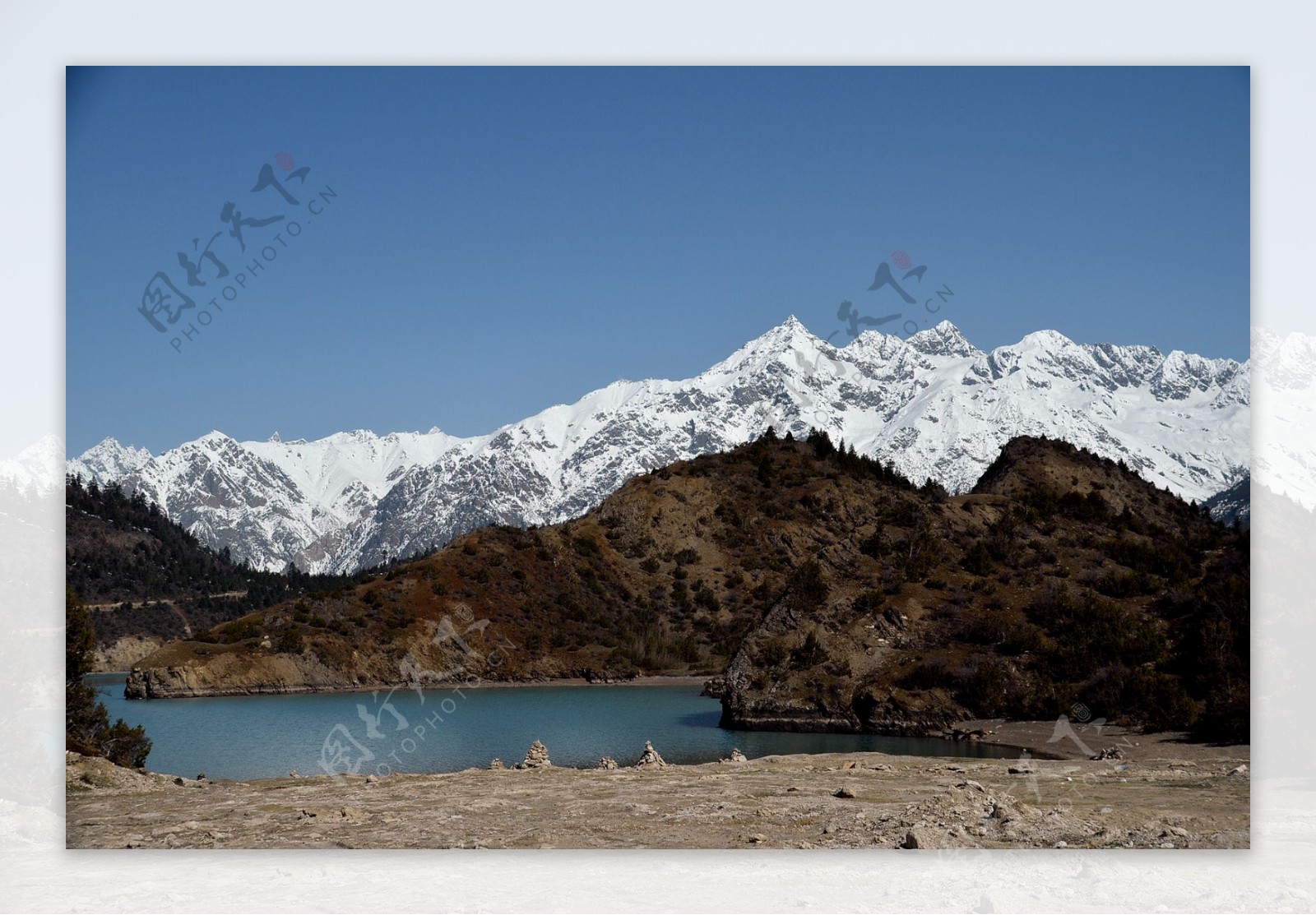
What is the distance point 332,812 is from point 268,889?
2.92 meters

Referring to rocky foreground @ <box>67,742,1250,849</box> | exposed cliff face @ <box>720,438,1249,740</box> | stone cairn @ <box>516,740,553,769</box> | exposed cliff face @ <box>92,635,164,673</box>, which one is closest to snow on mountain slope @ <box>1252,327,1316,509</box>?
rocky foreground @ <box>67,742,1250,849</box>

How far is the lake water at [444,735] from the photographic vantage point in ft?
92.6

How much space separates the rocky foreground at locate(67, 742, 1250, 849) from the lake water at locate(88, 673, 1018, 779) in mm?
8093

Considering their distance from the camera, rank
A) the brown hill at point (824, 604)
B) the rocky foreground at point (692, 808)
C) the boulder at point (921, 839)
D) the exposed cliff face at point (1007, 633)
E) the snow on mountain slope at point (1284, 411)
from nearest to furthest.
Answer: the boulder at point (921, 839)
the rocky foreground at point (692, 808)
the snow on mountain slope at point (1284, 411)
the exposed cliff face at point (1007, 633)
the brown hill at point (824, 604)

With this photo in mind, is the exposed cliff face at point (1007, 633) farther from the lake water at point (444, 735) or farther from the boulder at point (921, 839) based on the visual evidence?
the boulder at point (921, 839)

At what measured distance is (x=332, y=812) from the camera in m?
14.9

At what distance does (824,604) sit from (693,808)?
2438 centimetres

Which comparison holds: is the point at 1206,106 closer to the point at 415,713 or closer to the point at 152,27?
the point at 152,27

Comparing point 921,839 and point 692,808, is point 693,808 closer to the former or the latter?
point 692,808

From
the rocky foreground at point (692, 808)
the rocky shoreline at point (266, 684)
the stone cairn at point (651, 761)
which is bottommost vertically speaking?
the rocky shoreline at point (266, 684)

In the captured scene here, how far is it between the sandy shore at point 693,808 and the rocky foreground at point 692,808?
3 centimetres

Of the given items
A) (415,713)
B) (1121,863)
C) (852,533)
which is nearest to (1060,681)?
(1121,863)

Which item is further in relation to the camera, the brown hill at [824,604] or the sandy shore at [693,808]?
the brown hill at [824,604]

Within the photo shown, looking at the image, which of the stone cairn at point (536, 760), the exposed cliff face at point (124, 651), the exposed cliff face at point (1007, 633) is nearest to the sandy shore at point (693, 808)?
the stone cairn at point (536, 760)
